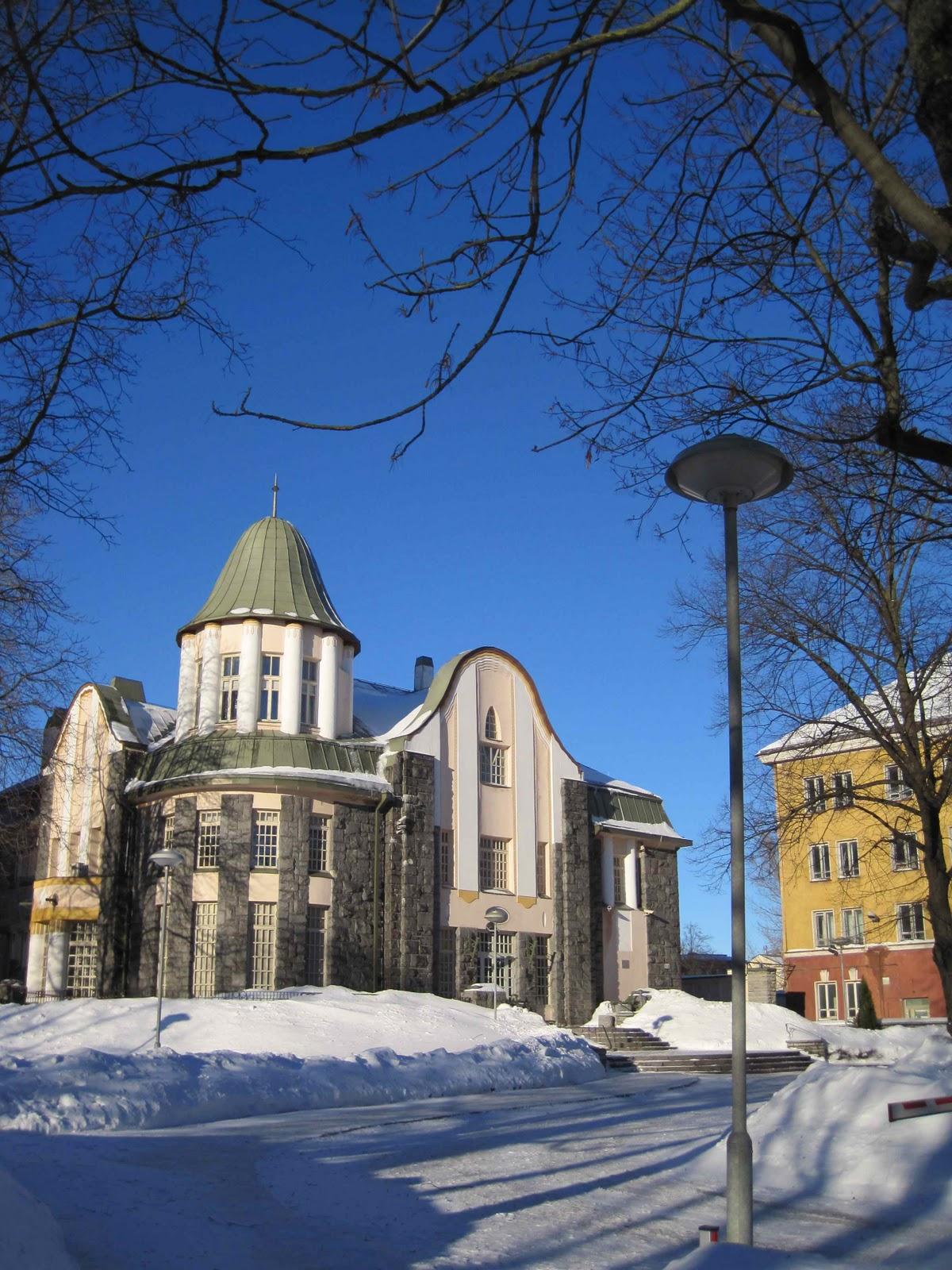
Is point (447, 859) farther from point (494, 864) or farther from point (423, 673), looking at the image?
point (423, 673)

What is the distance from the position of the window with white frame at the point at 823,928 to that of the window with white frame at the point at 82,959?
25810 millimetres

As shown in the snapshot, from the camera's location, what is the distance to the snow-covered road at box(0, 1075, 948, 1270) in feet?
26.5

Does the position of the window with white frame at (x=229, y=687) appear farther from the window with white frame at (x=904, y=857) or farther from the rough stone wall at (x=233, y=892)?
the window with white frame at (x=904, y=857)

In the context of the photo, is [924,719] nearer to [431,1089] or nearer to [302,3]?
[431,1089]

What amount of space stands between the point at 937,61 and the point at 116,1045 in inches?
849

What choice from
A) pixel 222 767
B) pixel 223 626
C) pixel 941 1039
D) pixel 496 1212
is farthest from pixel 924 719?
pixel 223 626

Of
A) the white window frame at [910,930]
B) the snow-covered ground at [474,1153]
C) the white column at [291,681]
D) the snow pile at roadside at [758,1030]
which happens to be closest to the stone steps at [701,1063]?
the snow pile at roadside at [758,1030]

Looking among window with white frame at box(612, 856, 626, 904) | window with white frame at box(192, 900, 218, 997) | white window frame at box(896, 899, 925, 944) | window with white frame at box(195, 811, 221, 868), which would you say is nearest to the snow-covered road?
window with white frame at box(192, 900, 218, 997)

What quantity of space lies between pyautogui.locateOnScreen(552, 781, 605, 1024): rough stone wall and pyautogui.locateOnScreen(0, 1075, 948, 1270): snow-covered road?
22813 mm

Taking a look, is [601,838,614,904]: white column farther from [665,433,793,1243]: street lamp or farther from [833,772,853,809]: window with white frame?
[665,433,793,1243]: street lamp

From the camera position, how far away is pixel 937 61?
562 cm

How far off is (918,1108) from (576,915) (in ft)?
95.3

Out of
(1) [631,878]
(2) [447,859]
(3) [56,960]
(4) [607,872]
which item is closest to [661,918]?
(1) [631,878]

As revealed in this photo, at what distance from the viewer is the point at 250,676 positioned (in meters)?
35.4
